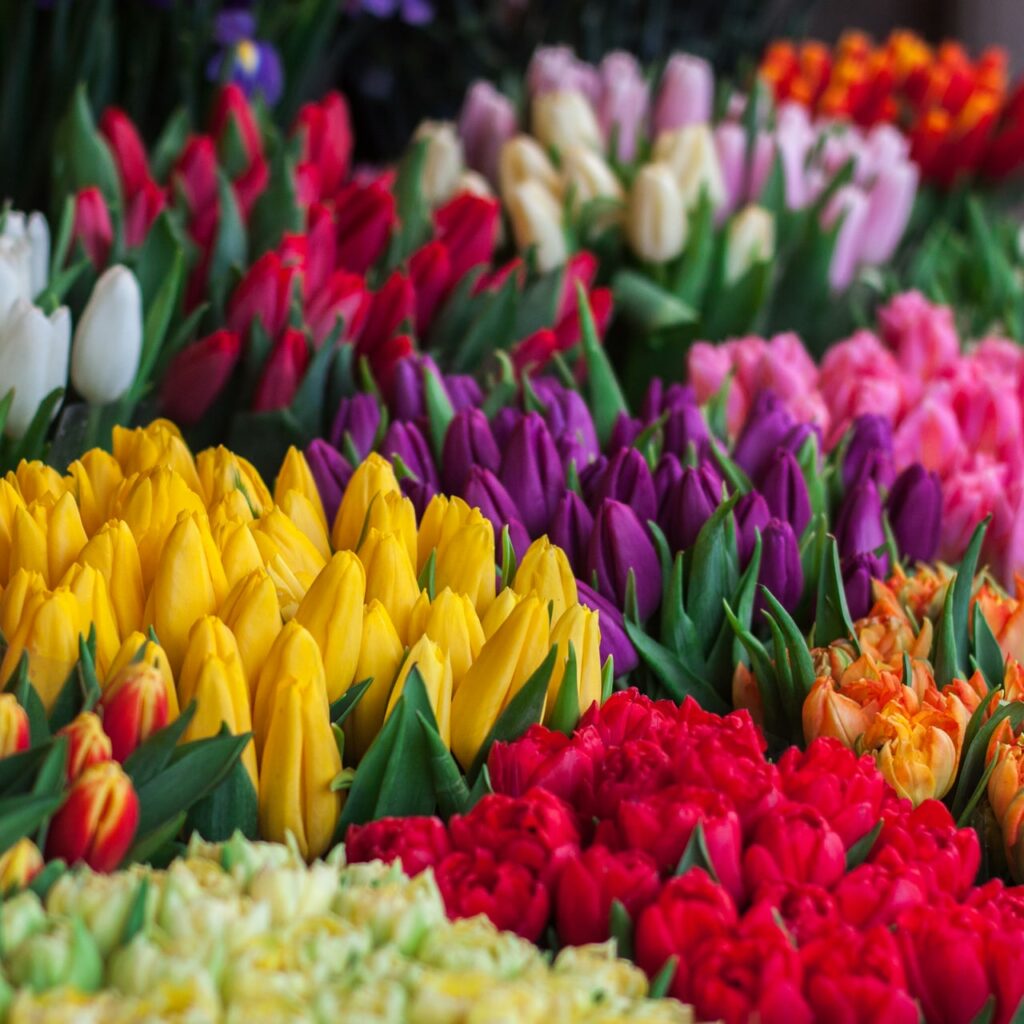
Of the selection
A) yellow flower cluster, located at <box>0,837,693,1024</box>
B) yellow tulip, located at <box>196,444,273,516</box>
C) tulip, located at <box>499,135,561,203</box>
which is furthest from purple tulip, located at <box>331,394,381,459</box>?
tulip, located at <box>499,135,561,203</box>

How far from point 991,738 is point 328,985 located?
35 centimetres

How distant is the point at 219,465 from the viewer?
2.63ft

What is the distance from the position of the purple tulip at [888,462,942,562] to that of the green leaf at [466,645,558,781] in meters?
0.37

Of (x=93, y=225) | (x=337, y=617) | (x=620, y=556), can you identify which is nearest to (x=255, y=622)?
(x=337, y=617)

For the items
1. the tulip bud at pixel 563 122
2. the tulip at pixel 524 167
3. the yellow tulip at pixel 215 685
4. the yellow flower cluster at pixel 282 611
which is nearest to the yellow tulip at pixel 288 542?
the yellow flower cluster at pixel 282 611

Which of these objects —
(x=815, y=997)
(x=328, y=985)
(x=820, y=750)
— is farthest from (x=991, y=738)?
(x=328, y=985)

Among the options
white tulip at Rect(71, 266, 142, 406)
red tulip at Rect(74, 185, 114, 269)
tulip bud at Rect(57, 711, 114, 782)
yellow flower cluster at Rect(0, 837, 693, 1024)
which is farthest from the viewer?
red tulip at Rect(74, 185, 114, 269)

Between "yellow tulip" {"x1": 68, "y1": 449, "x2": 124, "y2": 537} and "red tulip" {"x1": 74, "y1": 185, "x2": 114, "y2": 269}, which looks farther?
"red tulip" {"x1": 74, "y1": 185, "x2": 114, "y2": 269}

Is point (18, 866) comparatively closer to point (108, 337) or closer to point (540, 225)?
point (108, 337)

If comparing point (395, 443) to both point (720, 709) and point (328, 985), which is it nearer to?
point (720, 709)

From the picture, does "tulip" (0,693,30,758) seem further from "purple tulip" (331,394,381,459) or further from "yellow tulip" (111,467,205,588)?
"purple tulip" (331,394,381,459)

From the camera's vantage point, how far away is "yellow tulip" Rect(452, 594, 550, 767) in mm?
638

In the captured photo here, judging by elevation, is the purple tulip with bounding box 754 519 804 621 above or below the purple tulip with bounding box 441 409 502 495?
below

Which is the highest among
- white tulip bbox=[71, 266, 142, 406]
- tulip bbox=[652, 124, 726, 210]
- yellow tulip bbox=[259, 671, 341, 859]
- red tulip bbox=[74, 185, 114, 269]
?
tulip bbox=[652, 124, 726, 210]
